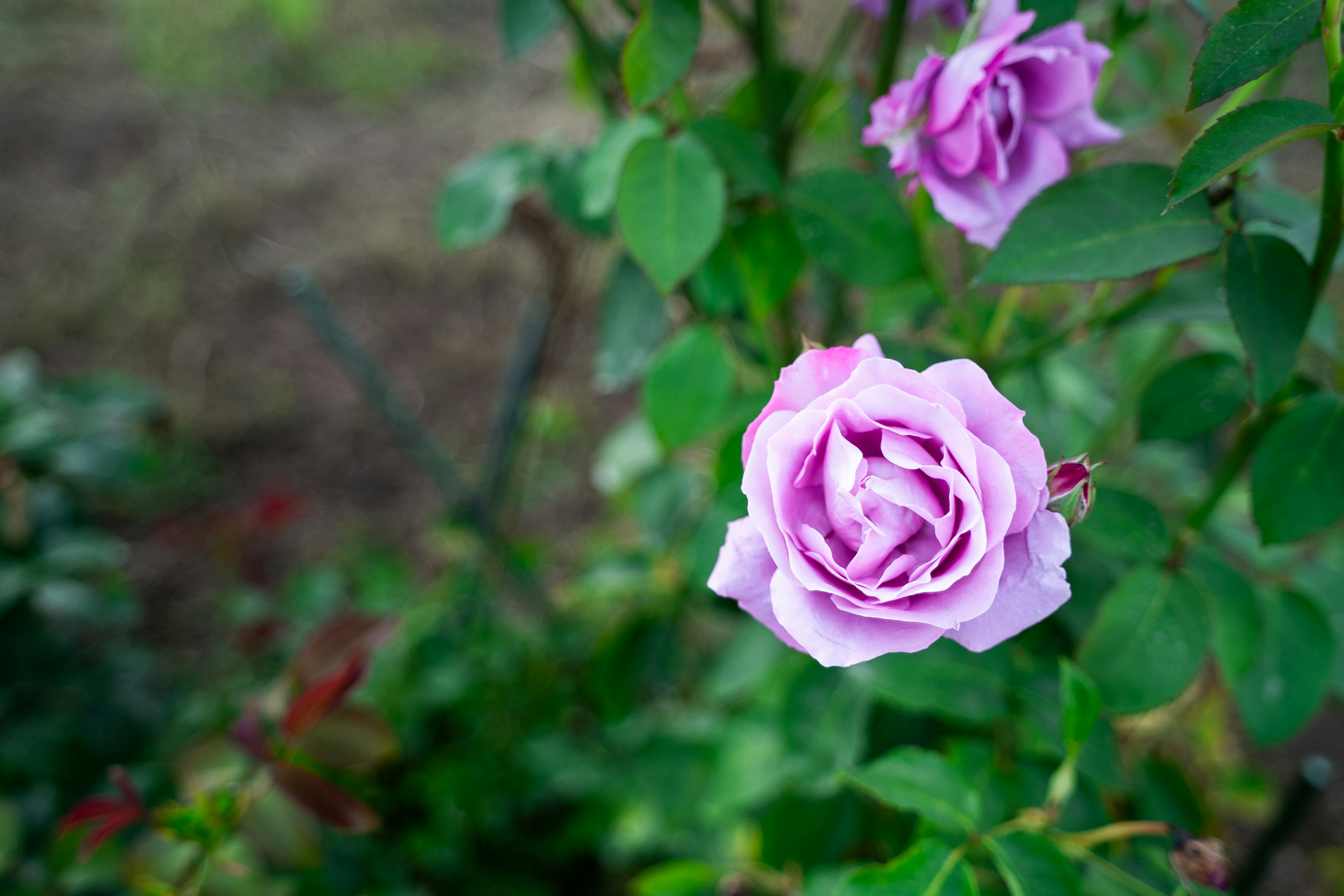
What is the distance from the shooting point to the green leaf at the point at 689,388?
0.61 metres

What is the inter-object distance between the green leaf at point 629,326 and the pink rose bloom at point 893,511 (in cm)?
36

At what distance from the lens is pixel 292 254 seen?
8.21 feet

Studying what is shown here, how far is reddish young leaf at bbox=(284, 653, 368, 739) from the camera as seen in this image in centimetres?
63

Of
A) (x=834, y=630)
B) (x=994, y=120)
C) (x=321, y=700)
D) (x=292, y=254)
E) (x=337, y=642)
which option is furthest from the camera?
(x=292, y=254)

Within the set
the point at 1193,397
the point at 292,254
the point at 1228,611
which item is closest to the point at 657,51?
the point at 1193,397

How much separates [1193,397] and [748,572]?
372mm

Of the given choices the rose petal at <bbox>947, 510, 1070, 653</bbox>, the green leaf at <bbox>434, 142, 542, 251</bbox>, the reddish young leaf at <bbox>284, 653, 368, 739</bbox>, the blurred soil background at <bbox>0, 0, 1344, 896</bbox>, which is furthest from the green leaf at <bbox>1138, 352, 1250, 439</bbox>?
the blurred soil background at <bbox>0, 0, 1344, 896</bbox>

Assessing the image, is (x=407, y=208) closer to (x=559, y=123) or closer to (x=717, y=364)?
(x=559, y=123)

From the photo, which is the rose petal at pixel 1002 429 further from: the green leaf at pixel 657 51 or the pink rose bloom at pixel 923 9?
the pink rose bloom at pixel 923 9

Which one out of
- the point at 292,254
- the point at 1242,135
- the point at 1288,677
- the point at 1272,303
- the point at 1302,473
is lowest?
the point at 292,254

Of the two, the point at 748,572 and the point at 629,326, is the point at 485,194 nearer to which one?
the point at 629,326

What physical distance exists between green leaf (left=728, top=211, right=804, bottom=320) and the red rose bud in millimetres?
287

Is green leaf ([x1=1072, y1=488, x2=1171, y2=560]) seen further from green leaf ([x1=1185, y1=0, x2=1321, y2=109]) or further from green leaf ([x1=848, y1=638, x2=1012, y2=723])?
green leaf ([x1=1185, y1=0, x2=1321, y2=109])

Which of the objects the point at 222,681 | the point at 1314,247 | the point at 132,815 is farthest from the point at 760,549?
the point at 222,681
